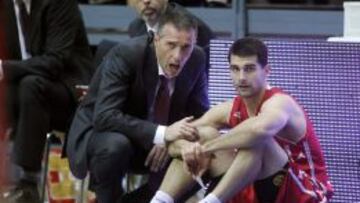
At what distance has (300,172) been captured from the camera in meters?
5.65

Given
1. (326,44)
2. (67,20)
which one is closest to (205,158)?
(326,44)

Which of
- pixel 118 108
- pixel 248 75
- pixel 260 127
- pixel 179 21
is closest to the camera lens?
pixel 260 127

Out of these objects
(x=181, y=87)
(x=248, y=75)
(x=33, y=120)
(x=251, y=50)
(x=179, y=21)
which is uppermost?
(x=179, y=21)

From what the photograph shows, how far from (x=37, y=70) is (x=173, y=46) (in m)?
1.25

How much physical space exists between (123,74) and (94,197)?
3.41ft

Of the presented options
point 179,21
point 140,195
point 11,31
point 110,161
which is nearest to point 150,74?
point 179,21

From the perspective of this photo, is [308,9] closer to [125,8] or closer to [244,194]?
[125,8]

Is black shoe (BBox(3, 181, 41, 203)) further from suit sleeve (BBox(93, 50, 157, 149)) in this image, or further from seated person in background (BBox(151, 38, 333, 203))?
seated person in background (BBox(151, 38, 333, 203))

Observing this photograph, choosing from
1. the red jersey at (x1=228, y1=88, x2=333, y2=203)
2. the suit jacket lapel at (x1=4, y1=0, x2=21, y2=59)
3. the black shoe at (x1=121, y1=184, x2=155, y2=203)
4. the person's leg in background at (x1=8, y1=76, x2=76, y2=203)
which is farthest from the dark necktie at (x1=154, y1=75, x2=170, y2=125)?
the suit jacket lapel at (x1=4, y1=0, x2=21, y2=59)

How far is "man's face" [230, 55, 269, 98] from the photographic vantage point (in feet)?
18.5

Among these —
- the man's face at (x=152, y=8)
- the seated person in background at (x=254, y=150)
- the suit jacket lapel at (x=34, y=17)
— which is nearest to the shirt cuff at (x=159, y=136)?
the seated person in background at (x=254, y=150)

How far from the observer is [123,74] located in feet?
20.0

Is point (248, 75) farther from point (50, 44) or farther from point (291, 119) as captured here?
point (50, 44)

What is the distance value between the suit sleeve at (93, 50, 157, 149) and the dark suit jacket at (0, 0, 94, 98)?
865 mm
